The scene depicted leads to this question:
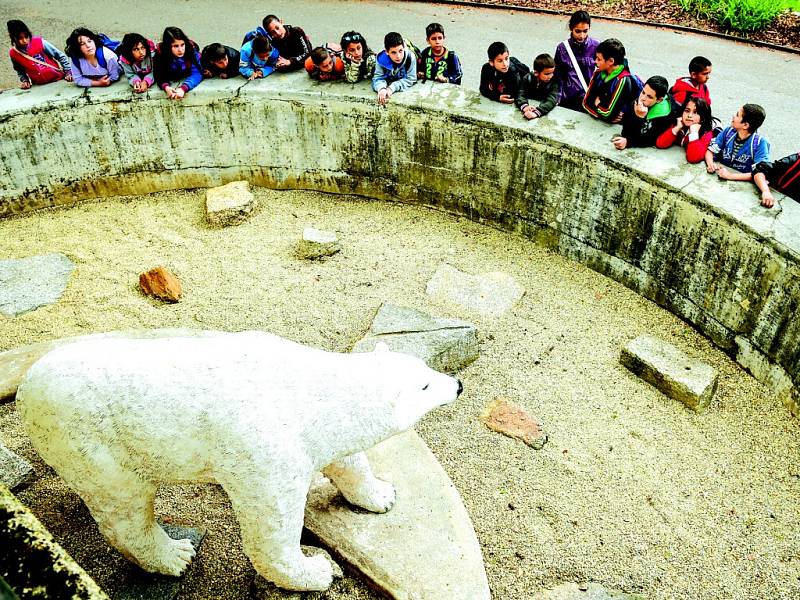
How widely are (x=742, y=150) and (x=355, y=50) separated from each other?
3.44 meters

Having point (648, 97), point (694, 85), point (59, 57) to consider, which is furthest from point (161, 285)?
point (694, 85)

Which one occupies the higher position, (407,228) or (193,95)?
(193,95)

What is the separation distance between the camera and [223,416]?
2.75 meters

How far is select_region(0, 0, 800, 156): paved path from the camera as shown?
307 inches

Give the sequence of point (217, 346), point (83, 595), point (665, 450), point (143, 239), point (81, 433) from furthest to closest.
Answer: point (143, 239) → point (665, 450) → point (217, 346) → point (81, 433) → point (83, 595)

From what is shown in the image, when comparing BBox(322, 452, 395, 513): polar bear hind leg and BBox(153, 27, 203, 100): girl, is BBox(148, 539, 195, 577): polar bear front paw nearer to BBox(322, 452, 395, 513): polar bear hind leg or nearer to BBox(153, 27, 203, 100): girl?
BBox(322, 452, 395, 513): polar bear hind leg

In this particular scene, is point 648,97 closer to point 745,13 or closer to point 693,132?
point 693,132

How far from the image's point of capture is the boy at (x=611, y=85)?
18.0 feet

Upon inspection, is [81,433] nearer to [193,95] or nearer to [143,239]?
[143,239]

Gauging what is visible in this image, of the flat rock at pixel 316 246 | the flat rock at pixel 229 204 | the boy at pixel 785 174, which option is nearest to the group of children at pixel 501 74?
the boy at pixel 785 174

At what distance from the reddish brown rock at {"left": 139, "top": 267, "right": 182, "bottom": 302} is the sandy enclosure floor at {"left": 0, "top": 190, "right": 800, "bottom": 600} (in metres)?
0.09

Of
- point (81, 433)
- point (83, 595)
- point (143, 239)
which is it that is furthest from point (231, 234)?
point (83, 595)

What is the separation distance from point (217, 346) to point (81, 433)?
0.65 meters

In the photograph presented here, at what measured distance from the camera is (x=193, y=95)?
6566mm
